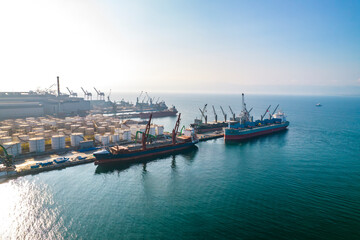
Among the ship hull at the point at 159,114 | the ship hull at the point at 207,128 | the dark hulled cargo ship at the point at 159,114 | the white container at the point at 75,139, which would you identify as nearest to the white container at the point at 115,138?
the white container at the point at 75,139

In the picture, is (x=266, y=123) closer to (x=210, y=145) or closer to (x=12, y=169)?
(x=210, y=145)

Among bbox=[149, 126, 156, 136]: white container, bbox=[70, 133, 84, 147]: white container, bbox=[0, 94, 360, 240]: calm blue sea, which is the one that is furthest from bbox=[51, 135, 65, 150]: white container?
bbox=[149, 126, 156, 136]: white container

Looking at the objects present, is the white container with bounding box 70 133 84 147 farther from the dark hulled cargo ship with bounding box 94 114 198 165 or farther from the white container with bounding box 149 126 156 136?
the white container with bounding box 149 126 156 136

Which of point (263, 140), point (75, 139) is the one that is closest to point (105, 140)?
point (75, 139)

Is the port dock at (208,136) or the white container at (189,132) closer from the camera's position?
the white container at (189,132)

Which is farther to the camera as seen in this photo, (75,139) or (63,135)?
(75,139)

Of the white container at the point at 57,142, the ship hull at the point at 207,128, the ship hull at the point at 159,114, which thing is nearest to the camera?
the white container at the point at 57,142

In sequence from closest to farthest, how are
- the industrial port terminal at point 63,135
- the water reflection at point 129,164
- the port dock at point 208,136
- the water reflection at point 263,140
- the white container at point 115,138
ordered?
the water reflection at point 129,164 → the industrial port terminal at point 63,135 → the white container at point 115,138 → the water reflection at point 263,140 → the port dock at point 208,136

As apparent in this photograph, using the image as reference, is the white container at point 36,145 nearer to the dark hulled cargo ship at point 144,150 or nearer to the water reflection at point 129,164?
the dark hulled cargo ship at point 144,150

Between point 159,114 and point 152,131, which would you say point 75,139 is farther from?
point 159,114
